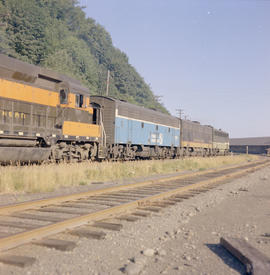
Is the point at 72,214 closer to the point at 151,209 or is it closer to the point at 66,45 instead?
the point at 151,209

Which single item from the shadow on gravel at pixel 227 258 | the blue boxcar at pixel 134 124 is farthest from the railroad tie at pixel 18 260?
the blue boxcar at pixel 134 124

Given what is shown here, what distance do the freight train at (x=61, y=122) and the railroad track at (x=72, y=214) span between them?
4971mm

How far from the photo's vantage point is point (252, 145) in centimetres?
8075

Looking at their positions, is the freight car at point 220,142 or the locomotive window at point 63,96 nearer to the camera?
the locomotive window at point 63,96

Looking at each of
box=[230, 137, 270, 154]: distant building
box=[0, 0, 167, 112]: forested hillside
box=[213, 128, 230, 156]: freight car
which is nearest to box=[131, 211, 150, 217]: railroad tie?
box=[0, 0, 167, 112]: forested hillside

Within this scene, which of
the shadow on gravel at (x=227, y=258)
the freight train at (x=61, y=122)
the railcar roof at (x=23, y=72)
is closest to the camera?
the shadow on gravel at (x=227, y=258)

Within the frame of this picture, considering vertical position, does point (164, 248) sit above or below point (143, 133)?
below

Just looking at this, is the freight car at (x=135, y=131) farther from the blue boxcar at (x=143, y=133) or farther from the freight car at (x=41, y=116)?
the freight car at (x=41, y=116)

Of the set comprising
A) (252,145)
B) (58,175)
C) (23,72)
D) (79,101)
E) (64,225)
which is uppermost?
(23,72)

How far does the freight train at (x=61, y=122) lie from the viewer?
11.5 metres

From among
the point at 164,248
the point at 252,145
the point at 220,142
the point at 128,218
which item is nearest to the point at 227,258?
the point at 164,248

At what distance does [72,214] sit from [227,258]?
3025 mm

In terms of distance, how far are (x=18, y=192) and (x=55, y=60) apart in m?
51.8

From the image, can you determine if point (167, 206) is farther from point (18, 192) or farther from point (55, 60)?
point (55, 60)
